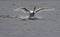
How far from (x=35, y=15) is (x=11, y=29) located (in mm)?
2488

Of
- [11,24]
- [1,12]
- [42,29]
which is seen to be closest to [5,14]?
[1,12]

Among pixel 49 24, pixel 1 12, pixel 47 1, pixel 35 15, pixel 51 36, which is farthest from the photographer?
pixel 47 1

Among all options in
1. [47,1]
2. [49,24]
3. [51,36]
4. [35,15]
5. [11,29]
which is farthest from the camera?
[47,1]

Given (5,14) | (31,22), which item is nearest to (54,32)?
(31,22)

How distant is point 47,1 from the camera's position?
23125 mm

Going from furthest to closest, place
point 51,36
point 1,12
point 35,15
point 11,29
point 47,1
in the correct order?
1. point 47,1
2. point 1,12
3. point 35,15
4. point 11,29
5. point 51,36

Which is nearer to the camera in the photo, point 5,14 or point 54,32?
point 54,32

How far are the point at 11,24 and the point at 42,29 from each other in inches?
59.0

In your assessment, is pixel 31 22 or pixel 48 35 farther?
pixel 31 22

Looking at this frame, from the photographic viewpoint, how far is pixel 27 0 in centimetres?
2339

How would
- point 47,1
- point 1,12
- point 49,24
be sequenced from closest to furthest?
point 49,24 → point 1,12 → point 47,1

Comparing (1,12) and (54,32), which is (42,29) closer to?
(54,32)

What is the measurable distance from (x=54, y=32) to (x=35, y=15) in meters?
2.68

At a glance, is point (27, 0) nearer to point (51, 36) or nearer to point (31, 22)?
point (31, 22)
